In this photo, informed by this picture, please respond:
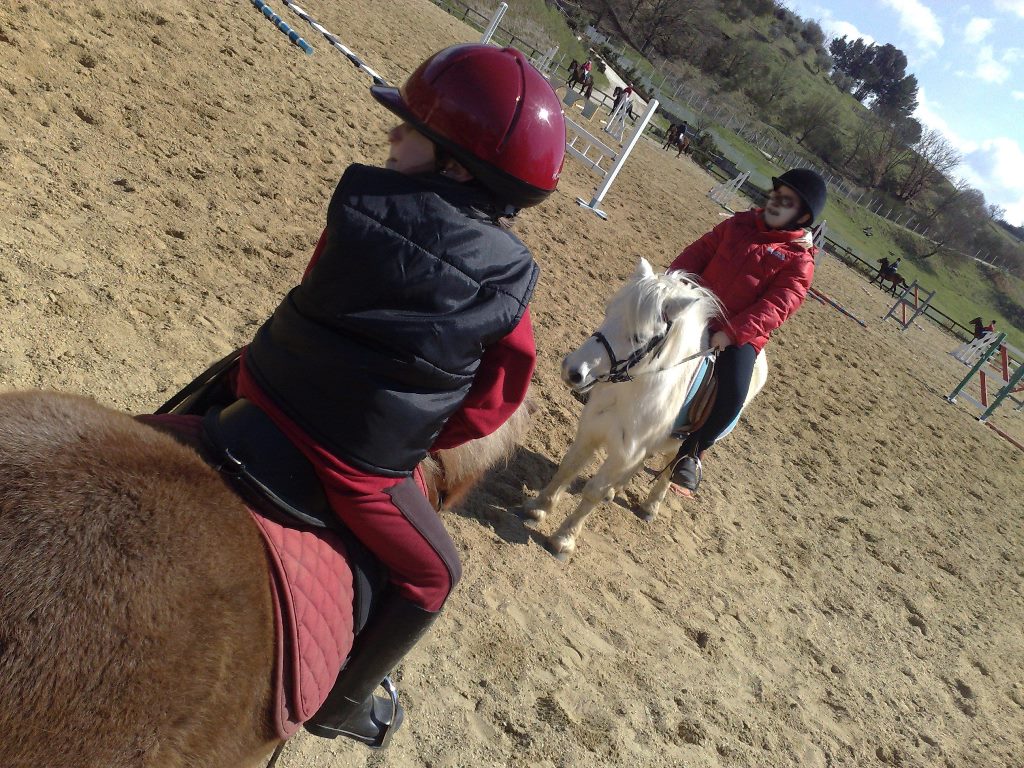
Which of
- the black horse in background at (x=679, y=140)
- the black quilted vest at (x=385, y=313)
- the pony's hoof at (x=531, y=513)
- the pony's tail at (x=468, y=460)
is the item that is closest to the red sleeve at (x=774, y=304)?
the pony's hoof at (x=531, y=513)

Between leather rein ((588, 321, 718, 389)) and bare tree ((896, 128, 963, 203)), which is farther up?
bare tree ((896, 128, 963, 203))

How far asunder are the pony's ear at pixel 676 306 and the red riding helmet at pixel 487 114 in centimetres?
199

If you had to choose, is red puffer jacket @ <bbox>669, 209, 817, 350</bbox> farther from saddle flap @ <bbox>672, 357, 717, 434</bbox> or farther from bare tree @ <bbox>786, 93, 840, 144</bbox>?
bare tree @ <bbox>786, 93, 840, 144</bbox>

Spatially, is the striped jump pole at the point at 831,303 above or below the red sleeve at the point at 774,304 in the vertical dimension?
above

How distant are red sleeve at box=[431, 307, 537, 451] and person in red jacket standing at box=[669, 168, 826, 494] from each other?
2.60m

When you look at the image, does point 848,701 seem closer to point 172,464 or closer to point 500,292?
point 500,292

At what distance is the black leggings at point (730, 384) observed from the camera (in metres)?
4.09

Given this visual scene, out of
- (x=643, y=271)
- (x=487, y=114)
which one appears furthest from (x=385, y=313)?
(x=643, y=271)

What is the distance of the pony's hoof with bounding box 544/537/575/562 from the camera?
160 inches

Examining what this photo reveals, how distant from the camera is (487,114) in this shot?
1407 millimetres

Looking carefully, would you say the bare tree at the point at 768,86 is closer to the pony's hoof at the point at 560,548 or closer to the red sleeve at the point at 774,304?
the red sleeve at the point at 774,304

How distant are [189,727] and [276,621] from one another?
0.23 m

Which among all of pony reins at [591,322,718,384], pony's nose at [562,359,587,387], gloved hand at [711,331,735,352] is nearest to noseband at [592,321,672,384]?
pony reins at [591,322,718,384]

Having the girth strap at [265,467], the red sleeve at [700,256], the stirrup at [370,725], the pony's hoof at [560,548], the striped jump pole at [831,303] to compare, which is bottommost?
the pony's hoof at [560,548]
